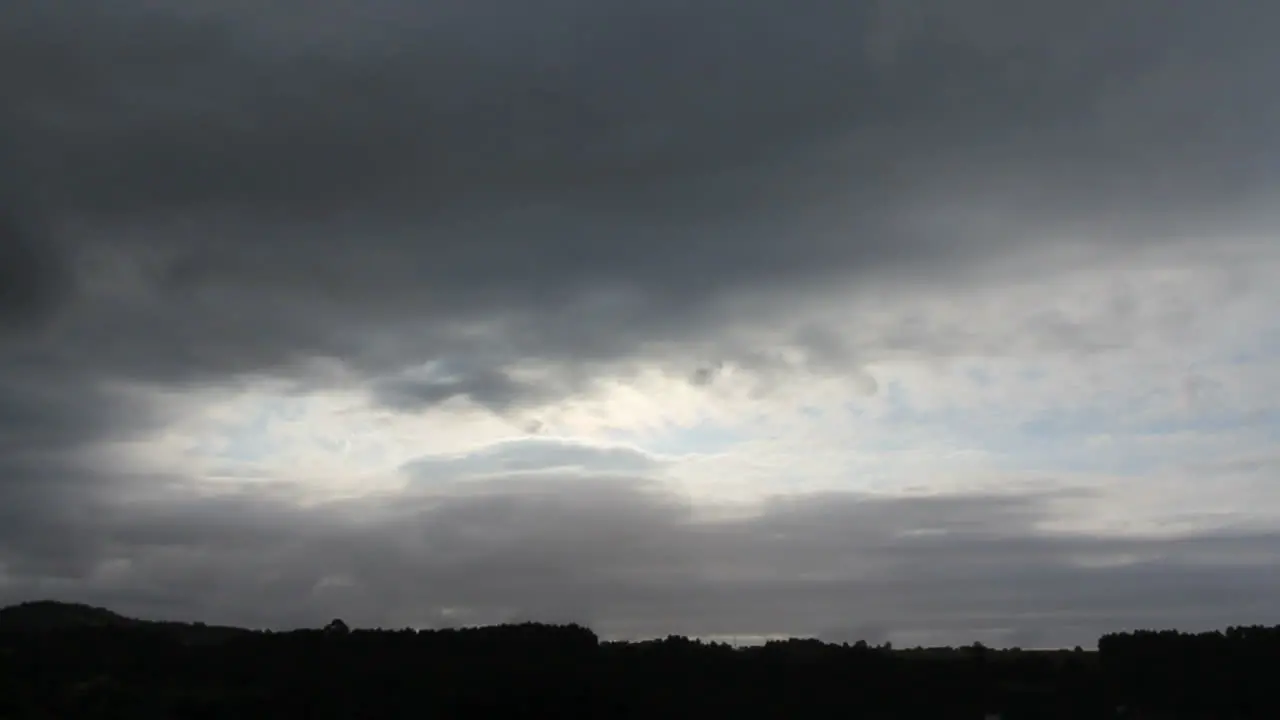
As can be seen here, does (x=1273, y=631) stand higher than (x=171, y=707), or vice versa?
(x=1273, y=631)

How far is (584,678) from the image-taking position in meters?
82.9

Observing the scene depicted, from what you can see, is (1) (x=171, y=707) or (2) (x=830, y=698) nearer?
(1) (x=171, y=707)

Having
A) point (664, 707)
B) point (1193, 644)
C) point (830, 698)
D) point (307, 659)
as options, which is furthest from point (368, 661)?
point (1193, 644)

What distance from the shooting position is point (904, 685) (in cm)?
8488

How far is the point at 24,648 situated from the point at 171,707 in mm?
15463

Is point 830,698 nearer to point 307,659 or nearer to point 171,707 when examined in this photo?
point 307,659

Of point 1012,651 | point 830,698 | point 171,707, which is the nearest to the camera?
point 171,707

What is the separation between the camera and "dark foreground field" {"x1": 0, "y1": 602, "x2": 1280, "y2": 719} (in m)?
80.1

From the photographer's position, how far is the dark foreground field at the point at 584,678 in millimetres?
Answer: 80125

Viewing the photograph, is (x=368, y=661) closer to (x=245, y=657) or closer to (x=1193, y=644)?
(x=245, y=657)

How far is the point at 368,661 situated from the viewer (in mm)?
85438

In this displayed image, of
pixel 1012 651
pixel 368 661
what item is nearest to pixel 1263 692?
pixel 1012 651

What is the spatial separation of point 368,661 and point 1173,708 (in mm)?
48452

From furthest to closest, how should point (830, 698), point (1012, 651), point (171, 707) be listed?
point (1012, 651) < point (830, 698) < point (171, 707)
